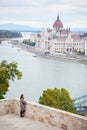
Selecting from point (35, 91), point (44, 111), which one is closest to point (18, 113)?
point (44, 111)

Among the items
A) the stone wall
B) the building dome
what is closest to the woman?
the stone wall

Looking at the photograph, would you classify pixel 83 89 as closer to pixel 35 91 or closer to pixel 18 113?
pixel 35 91

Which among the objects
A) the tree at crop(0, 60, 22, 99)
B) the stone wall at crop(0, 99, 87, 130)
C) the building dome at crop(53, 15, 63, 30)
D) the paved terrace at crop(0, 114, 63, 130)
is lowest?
the tree at crop(0, 60, 22, 99)

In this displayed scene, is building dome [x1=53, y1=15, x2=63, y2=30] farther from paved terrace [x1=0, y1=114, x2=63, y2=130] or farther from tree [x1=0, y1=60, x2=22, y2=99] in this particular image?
paved terrace [x1=0, y1=114, x2=63, y2=130]

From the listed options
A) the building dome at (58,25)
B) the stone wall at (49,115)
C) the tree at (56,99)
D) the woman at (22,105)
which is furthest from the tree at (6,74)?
the building dome at (58,25)

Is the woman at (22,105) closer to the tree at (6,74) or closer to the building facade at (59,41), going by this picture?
the tree at (6,74)

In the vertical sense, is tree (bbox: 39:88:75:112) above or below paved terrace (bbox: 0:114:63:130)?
below
